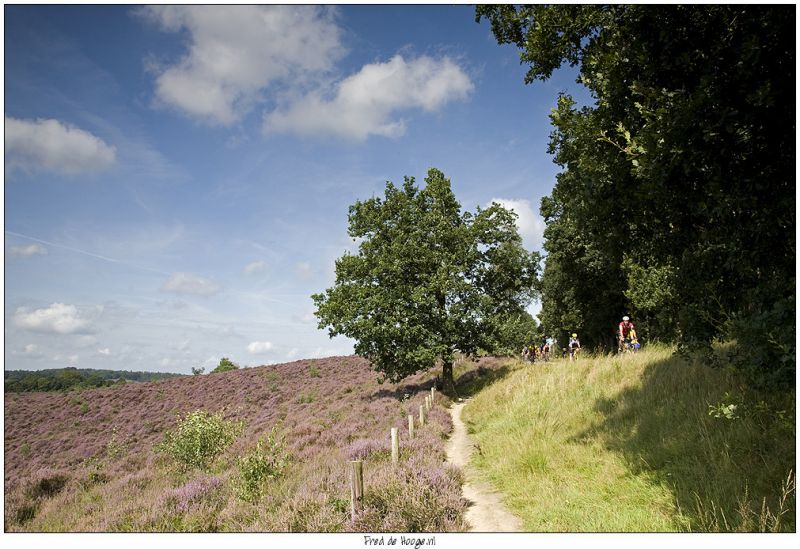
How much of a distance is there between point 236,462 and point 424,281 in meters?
11.4

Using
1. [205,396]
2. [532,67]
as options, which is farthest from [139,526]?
[205,396]

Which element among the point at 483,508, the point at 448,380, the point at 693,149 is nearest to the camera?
the point at 693,149

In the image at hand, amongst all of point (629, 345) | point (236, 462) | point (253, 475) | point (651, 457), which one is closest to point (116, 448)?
point (236, 462)

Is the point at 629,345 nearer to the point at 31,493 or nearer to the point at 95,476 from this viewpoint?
the point at 95,476

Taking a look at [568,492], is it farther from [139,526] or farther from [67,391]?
[67,391]

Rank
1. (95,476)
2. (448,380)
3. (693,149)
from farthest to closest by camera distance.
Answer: (448,380) → (95,476) → (693,149)

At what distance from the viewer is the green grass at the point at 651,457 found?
5.51 metres

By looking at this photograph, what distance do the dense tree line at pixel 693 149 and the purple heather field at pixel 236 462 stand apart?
5.03 m

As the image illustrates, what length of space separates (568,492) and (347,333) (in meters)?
14.4

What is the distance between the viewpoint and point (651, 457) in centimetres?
748

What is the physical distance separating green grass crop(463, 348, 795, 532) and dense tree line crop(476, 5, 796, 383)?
1323mm

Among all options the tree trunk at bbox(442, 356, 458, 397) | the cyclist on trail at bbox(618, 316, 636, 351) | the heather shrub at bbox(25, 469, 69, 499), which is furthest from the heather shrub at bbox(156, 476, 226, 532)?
the cyclist on trail at bbox(618, 316, 636, 351)

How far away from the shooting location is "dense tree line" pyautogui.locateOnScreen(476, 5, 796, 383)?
375cm

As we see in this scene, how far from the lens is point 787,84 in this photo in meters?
3.64
